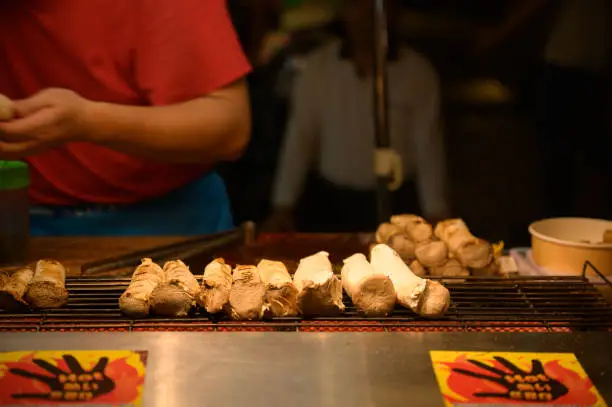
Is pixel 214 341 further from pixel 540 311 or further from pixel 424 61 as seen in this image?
pixel 424 61

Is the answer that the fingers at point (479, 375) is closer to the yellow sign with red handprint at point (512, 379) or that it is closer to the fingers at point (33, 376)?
the yellow sign with red handprint at point (512, 379)

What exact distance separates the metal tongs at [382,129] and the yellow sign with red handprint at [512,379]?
67.8 inches

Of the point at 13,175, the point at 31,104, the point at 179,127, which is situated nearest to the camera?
the point at 13,175

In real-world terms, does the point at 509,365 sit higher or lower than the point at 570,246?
lower

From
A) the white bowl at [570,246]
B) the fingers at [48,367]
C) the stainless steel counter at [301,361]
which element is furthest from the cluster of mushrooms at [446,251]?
the fingers at [48,367]

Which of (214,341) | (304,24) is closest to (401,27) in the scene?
(304,24)

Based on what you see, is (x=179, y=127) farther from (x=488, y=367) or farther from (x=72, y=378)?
(x=488, y=367)

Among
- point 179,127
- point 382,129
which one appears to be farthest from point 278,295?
point 382,129

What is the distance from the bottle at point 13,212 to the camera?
7.77 ft

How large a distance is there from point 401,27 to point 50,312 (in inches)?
76.0

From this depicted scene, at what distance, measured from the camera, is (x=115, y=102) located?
2771mm

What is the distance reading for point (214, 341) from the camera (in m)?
1.37

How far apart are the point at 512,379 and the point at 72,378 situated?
80 centimetres

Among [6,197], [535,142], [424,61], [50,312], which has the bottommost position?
[50,312]
